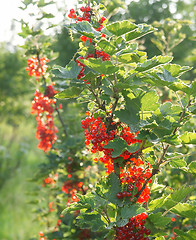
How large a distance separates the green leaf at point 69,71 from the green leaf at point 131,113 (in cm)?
24

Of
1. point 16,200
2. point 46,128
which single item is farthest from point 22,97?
point 46,128

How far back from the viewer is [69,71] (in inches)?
48.1

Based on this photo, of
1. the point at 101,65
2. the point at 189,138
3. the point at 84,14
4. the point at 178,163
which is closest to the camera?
the point at 101,65

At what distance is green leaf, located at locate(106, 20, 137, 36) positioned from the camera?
3.46ft

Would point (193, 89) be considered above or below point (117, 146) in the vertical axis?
above

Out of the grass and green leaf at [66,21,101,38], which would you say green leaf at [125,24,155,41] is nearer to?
green leaf at [66,21,101,38]

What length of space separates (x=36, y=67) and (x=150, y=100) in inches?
60.2

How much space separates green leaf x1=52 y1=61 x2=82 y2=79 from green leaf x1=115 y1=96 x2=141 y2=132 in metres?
0.24

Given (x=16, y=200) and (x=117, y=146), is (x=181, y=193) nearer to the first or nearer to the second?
(x=117, y=146)

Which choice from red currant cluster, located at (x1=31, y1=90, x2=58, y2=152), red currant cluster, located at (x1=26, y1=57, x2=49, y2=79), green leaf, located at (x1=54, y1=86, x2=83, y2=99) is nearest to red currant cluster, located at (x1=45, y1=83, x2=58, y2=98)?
red currant cluster, located at (x1=31, y1=90, x2=58, y2=152)

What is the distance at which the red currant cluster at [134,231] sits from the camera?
3.84ft

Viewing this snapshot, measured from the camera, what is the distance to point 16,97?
10570 millimetres

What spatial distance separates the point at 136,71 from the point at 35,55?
1691mm

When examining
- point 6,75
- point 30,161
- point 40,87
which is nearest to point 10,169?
point 30,161
